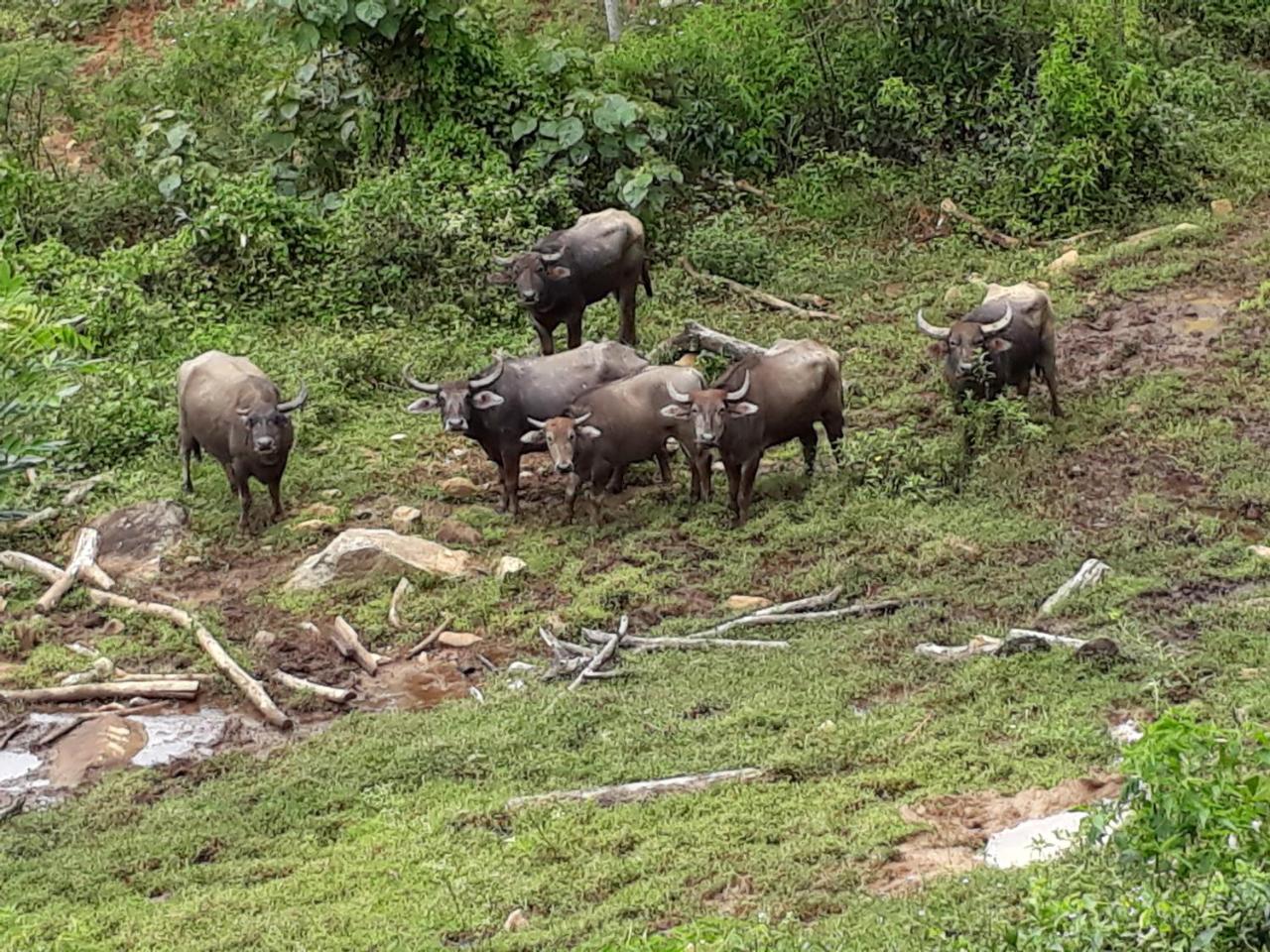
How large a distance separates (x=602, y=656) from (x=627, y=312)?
4.96 metres

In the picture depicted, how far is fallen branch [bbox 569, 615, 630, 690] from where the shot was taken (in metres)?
7.94

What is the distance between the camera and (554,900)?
5.67 m

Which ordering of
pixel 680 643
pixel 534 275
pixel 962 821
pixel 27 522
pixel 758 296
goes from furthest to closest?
1. pixel 758 296
2. pixel 534 275
3. pixel 27 522
4. pixel 680 643
5. pixel 962 821

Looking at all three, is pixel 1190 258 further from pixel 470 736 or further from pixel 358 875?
pixel 358 875

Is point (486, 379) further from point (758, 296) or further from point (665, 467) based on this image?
point (758, 296)

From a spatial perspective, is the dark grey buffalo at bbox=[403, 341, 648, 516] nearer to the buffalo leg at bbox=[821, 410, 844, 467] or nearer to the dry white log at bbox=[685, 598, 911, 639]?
the buffalo leg at bbox=[821, 410, 844, 467]

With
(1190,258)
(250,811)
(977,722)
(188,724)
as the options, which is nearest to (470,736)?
(250,811)

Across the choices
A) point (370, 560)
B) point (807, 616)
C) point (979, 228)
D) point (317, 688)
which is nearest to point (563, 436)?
point (370, 560)

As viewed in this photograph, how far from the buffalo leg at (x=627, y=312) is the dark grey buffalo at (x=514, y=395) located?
1.72 metres

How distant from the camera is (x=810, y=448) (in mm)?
10461

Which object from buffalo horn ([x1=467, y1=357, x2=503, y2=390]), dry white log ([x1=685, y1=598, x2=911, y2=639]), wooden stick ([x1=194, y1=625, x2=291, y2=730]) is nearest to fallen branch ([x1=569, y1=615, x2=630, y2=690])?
dry white log ([x1=685, y1=598, x2=911, y2=639])

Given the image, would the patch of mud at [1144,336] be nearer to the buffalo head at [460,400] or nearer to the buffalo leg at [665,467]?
the buffalo leg at [665,467]

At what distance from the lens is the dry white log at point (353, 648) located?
8641 millimetres

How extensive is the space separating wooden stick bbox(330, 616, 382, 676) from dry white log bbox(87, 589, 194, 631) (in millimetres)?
765
